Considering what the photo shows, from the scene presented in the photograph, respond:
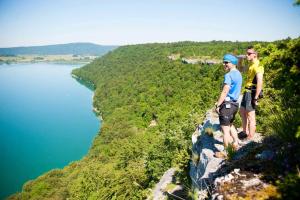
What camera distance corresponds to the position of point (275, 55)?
3.33 m

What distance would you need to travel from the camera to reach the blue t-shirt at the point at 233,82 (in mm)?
4961

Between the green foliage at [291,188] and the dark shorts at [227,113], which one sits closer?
the green foliage at [291,188]

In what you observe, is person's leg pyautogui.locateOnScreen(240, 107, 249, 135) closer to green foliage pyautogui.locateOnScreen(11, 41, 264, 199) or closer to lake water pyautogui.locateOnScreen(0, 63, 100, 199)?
green foliage pyautogui.locateOnScreen(11, 41, 264, 199)

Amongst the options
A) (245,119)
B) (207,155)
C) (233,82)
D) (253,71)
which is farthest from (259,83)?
(207,155)

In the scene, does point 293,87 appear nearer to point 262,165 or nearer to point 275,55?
point 275,55

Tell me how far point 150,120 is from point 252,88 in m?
52.5

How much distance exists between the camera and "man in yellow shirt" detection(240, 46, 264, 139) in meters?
5.23

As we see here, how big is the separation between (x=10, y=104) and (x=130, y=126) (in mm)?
55468

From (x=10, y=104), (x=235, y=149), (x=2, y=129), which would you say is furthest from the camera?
(x=10, y=104)

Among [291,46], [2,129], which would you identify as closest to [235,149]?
[291,46]

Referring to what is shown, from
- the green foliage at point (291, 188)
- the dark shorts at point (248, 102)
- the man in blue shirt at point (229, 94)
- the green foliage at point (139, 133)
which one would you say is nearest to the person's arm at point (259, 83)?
the dark shorts at point (248, 102)

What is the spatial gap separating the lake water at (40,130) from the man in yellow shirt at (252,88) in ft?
142

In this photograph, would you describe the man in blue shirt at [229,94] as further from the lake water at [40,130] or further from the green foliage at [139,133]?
the lake water at [40,130]

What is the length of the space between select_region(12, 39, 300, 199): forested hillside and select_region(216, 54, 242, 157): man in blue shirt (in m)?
0.79
